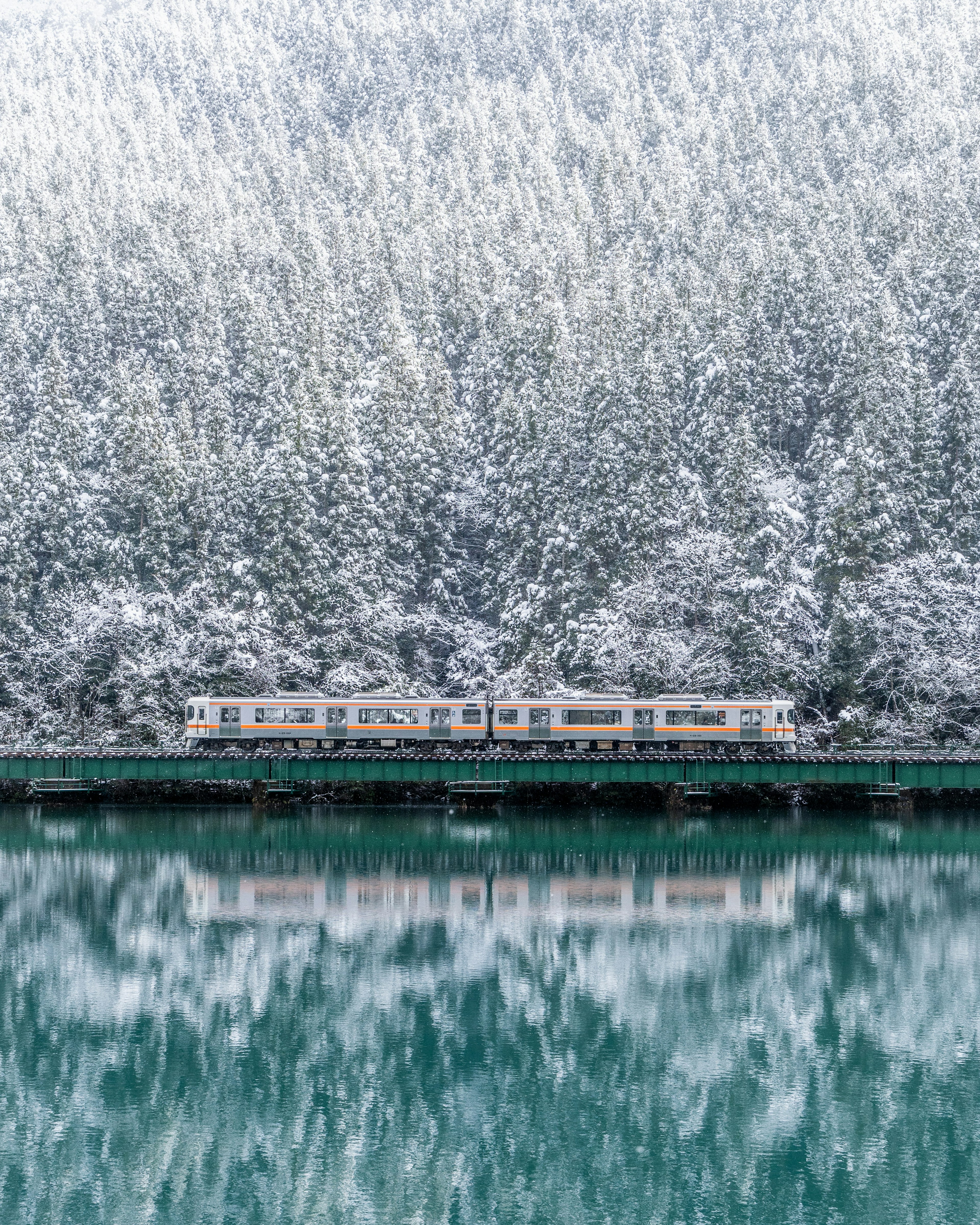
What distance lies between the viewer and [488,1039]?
30875 mm

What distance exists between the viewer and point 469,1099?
89.5ft

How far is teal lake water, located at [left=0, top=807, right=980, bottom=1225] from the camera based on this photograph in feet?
78.3

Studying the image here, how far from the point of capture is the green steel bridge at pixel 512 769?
63.5 m

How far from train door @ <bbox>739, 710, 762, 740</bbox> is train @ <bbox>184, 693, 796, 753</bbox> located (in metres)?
0.03

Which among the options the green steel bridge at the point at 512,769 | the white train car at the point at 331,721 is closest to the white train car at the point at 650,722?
the green steel bridge at the point at 512,769

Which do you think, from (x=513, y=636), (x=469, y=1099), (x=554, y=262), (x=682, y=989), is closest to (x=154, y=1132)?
(x=469, y=1099)

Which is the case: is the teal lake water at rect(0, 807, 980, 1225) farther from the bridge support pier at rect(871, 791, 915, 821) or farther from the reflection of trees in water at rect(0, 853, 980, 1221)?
the bridge support pier at rect(871, 791, 915, 821)

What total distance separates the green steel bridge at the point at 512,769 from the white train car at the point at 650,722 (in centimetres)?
124

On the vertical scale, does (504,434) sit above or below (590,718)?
above

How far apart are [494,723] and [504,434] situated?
20336 millimetres

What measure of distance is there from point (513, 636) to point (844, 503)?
17633 mm

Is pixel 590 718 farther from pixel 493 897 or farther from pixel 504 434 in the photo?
pixel 493 897

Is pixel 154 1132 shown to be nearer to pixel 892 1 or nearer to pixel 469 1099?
pixel 469 1099

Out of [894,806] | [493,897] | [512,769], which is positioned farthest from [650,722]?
[493,897]
